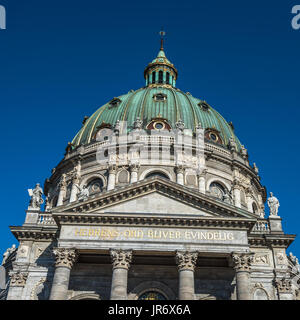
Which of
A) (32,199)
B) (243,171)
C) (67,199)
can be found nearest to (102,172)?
(67,199)

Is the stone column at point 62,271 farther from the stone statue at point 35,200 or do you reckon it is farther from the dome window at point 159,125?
the dome window at point 159,125

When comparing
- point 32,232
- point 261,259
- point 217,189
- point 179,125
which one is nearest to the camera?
point 261,259

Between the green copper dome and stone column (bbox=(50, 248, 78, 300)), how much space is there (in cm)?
2194

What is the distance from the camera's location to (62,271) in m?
27.3

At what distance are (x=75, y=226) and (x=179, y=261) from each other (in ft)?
23.0

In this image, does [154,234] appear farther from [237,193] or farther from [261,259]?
[237,193]

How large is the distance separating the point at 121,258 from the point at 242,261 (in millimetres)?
7425

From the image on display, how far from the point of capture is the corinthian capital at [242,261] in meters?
27.5

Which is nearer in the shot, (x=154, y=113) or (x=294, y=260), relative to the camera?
(x=294, y=260)

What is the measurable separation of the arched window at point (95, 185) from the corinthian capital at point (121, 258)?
55.3 ft

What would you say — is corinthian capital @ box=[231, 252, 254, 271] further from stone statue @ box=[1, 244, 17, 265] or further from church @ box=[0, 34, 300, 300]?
stone statue @ box=[1, 244, 17, 265]

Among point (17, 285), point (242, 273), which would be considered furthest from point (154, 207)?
point (17, 285)

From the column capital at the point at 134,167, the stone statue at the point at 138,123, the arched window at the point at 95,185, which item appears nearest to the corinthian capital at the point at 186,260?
the column capital at the point at 134,167

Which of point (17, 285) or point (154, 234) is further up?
point (154, 234)
